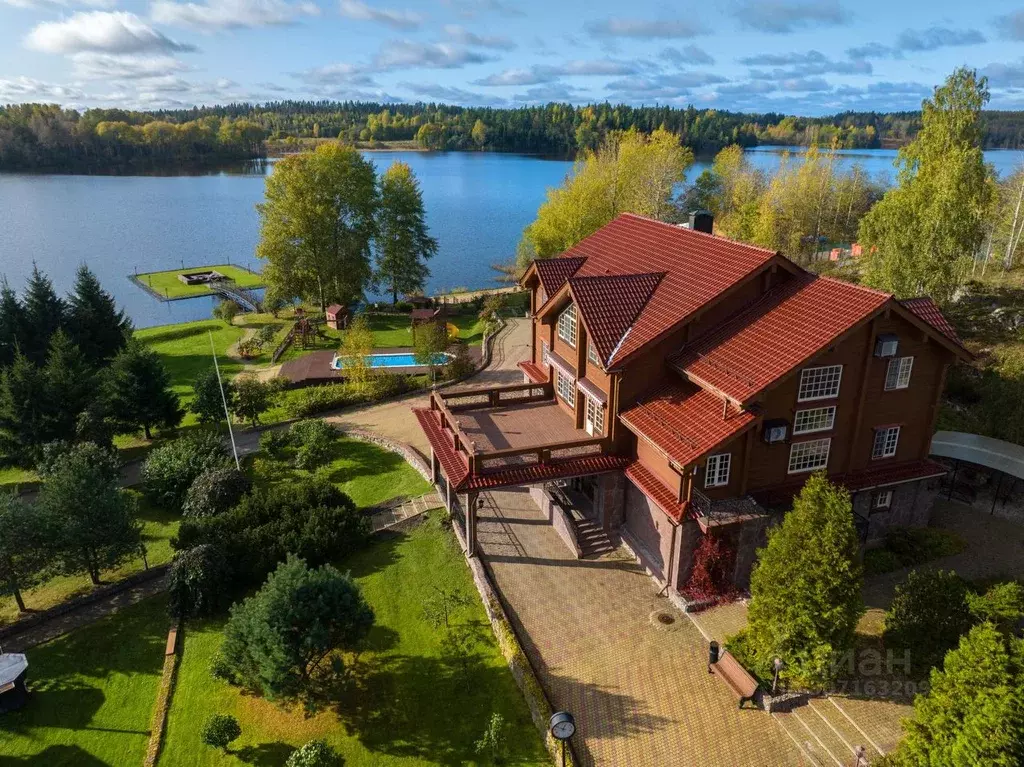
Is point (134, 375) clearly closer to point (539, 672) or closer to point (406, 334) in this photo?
point (406, 334)

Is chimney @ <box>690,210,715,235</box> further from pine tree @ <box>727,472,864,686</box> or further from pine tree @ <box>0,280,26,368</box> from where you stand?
pine tree @ <box>0,280,26,368</box>

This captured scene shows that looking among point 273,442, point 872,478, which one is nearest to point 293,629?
point 273,442

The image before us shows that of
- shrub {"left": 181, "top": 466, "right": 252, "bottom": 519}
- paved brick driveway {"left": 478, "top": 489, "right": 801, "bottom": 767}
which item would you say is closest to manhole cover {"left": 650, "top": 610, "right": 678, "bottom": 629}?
paved brick driveway {"left": 478, "top": 489, "right": 801, "bottom": 767}

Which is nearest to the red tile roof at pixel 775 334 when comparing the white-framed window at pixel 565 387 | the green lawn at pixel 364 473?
the white-framed window at pixel 565 387

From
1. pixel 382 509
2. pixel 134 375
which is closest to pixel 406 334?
pixel 134 375

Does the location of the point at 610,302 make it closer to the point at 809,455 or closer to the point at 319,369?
the point at 809,455

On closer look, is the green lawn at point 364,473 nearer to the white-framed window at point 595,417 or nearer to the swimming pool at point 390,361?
the white-framed window at point 595,417
